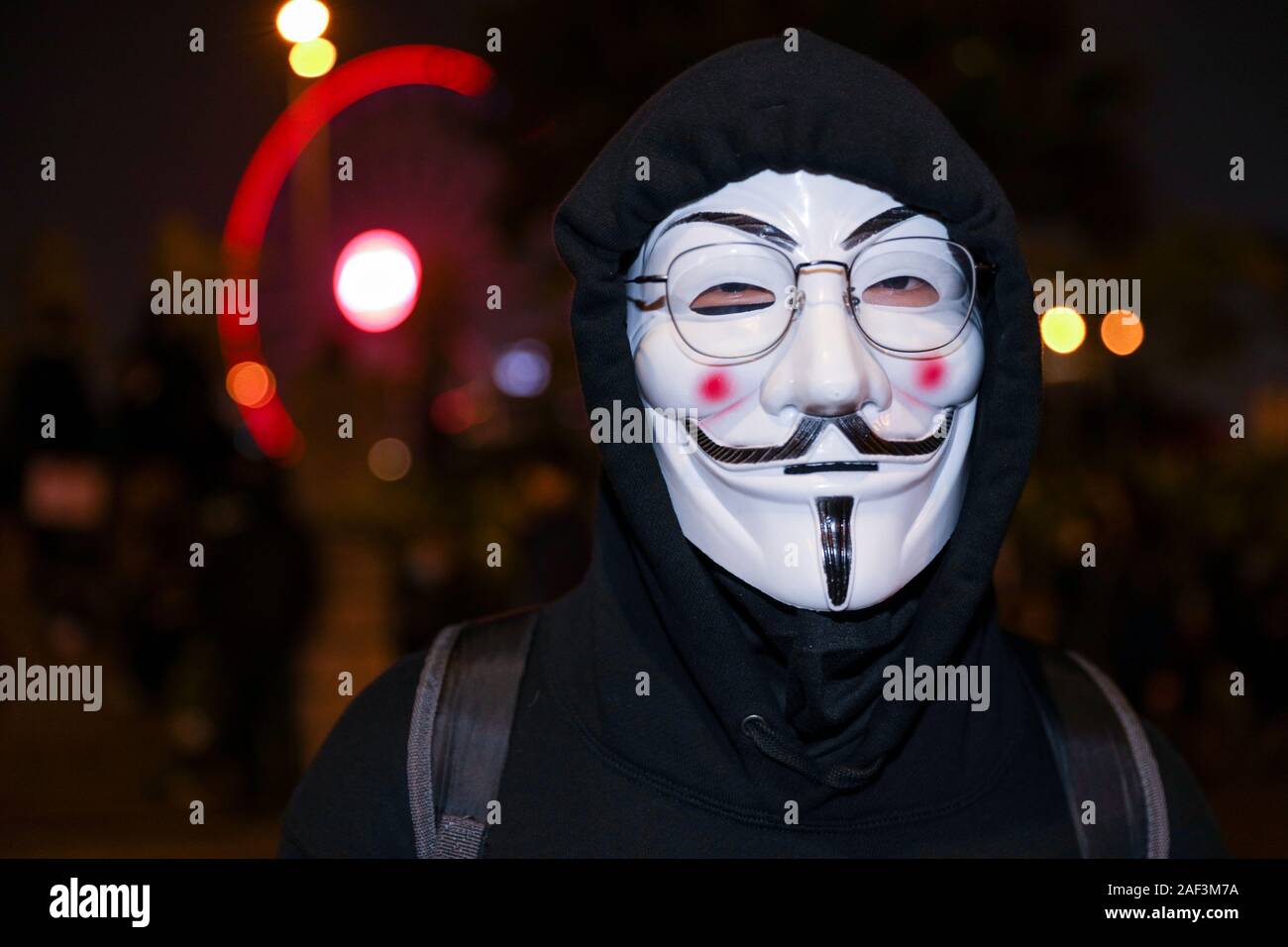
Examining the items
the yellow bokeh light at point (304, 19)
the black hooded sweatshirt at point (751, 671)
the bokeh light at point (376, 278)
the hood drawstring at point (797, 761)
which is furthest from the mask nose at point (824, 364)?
the bokeh light at point (376, 278)

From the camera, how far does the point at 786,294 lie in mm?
1677

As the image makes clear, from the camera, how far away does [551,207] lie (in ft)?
17.5

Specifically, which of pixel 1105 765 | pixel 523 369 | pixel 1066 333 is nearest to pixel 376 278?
pixel 523 369

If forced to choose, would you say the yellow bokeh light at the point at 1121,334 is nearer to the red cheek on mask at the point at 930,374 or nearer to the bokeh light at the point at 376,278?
the bokeh light at the point at 376,278

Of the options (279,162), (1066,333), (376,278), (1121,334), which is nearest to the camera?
(1066,333)

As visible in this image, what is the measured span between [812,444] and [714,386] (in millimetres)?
155

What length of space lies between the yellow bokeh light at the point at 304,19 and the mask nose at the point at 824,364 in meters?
3.35

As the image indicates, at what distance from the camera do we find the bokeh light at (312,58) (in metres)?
5.16

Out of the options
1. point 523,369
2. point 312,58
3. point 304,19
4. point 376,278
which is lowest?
point 523,369

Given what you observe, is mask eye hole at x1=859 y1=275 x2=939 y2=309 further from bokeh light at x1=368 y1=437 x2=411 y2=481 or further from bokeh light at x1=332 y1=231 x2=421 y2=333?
bokeh light at x1=368 y1=437 x2=411 y2=481

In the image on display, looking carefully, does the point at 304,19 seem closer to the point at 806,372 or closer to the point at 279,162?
the point at 279,162

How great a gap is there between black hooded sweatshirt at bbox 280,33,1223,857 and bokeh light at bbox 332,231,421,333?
4.86 meters

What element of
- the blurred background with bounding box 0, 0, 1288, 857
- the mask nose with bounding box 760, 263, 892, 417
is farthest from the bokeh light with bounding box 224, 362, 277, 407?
the mask nose with bounding box 760, 263, 892, 417
